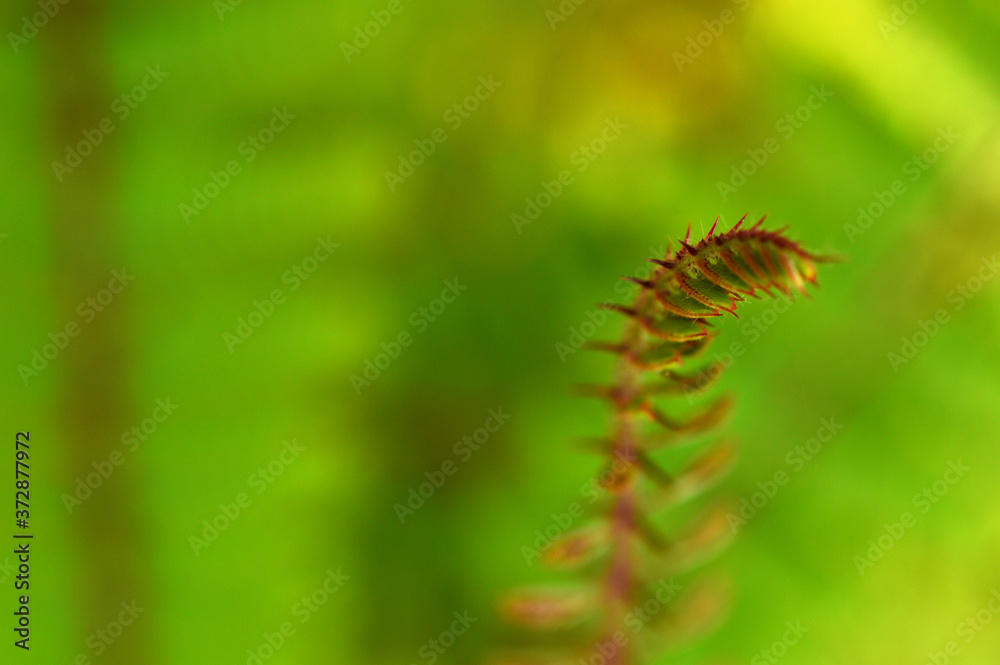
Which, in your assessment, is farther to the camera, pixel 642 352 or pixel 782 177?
pixel 782 177

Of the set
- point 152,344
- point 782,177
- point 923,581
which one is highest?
point 782,177

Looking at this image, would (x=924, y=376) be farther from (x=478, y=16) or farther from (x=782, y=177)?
(x=478, y=16)

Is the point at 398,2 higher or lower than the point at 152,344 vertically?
higher

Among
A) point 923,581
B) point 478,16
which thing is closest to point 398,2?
point 478,16
